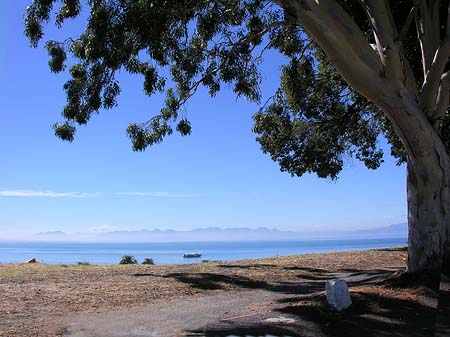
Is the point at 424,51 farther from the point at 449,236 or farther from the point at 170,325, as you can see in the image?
the point at 170,325

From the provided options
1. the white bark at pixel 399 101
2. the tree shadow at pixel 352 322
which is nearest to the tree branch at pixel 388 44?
the white bark at pixel 399 101

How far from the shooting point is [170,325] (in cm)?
859

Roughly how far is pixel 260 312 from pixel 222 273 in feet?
17.9

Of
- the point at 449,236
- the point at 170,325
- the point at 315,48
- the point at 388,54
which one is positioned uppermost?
the point at 315,48

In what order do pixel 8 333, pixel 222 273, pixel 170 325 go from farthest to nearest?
1. pixel 222 273
2. pixel 170 325
3. pixel 8 333

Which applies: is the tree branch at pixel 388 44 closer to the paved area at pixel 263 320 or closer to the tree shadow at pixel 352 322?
the paved area at pixel 263 320

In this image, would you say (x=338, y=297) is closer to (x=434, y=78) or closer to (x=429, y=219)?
(x=429, y=219)

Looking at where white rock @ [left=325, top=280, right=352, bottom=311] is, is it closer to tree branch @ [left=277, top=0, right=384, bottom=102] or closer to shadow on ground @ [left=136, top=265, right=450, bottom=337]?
shadow on ground @ [left=136, top=265, right=450, bottom=337]

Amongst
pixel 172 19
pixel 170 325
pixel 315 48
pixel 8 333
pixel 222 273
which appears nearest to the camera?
pixel 8 333

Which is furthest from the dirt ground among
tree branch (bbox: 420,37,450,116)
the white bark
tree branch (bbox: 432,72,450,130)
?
tree branch (bbox: 420,37,450,116)

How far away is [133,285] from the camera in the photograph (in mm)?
12617

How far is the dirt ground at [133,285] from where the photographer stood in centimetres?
930

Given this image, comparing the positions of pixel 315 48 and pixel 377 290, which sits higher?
pixel 315 48

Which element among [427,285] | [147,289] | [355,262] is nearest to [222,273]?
[147,289]
